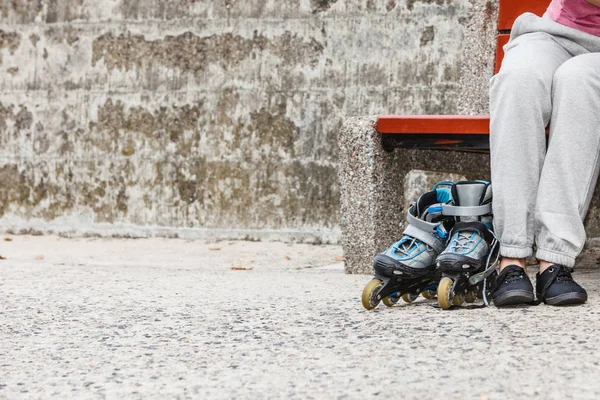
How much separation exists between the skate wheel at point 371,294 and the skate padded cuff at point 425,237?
20cm

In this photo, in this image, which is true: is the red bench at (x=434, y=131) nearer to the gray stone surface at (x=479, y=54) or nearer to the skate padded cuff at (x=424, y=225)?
the skate padded cuff at (x=424, y=225)

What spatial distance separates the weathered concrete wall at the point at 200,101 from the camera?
482cm

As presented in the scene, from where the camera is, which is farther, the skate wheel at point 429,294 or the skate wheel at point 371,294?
the skate wheel at point 429,294

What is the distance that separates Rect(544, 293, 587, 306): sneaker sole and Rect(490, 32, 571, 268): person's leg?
0.16m

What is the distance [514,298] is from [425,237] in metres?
0.35

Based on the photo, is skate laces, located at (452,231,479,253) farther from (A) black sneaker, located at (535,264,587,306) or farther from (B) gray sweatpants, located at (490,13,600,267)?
(A) black sneaker, located at (535,264,587,306)

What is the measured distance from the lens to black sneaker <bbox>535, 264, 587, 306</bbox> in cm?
220

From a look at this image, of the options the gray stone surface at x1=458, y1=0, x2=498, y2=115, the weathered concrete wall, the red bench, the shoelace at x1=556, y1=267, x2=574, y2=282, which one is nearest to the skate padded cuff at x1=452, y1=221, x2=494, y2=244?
the shoelace at x1=556, y1=267, x2=574, y2=282

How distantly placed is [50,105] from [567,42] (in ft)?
12.3

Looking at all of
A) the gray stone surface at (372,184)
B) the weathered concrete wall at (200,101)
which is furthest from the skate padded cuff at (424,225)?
the weathered concrete wall at (200,101)

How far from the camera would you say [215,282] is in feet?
10.3

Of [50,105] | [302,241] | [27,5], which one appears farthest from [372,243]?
[27,5]

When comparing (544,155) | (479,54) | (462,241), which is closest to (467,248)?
(462,241)

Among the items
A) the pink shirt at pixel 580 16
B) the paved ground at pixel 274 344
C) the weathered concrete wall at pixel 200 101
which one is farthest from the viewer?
the weathered concrete wall at pixel 200 101
